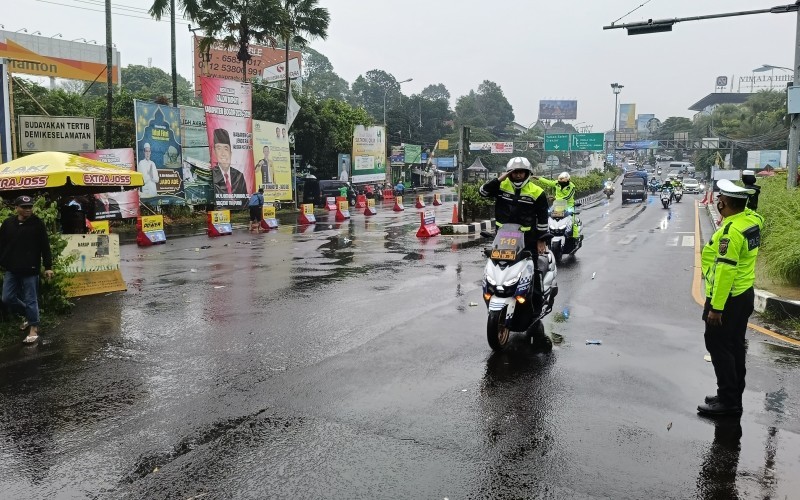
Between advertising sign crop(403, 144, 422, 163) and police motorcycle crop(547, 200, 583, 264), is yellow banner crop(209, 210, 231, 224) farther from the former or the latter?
advertising sign crop(403, 144, 422, 163)

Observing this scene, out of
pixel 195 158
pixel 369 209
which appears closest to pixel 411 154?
pixel 369 209

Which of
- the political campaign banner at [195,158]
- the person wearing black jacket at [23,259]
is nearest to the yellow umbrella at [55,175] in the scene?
the person wearing black jacket at [23,259]

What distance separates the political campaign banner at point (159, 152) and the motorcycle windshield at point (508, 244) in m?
22.7

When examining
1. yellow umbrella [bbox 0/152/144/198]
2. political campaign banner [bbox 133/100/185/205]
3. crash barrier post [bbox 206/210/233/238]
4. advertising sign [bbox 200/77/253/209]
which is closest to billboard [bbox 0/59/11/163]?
crash barrier post [bbox 206/210/233/238]

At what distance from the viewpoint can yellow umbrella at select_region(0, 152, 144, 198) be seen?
9898 mm

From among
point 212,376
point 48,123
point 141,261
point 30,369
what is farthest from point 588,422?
point 48,123

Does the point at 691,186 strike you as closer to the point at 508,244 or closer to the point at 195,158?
the point at 195,158

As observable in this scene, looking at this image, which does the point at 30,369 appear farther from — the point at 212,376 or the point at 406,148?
the point at 406,148

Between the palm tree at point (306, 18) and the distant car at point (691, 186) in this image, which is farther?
the distant car at point (691, 186)

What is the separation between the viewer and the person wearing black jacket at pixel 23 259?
25.1 ft

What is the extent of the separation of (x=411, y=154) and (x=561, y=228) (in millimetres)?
56036

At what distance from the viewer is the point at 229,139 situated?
1202 inches

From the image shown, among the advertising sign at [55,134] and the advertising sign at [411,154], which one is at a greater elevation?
the advertising sign at [411,154]

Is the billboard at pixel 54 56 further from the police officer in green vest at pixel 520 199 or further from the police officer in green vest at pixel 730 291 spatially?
the police officer in green vest at pixel 730 291
